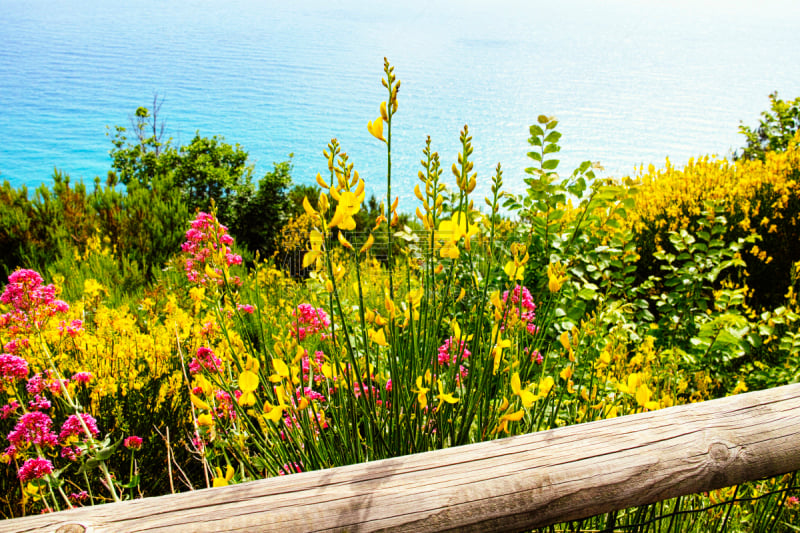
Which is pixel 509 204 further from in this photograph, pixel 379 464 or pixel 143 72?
pixel 143 72

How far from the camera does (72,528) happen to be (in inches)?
31.8

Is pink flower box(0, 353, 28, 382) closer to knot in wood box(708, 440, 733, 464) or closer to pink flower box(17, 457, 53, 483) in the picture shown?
pink flower box(17, 457, 53, 483)

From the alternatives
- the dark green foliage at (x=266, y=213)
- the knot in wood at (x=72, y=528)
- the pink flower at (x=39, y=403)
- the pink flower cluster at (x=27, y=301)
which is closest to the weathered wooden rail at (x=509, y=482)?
the knot in wood at (x=72, y=528)

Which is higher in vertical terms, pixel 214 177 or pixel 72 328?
pixel 214 177

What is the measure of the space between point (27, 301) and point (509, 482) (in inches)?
69.9

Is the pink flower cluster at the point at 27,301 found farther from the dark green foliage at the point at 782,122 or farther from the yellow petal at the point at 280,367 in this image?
the dark green foliage at the point at 782,122

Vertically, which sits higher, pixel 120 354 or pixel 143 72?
pixel 143 72

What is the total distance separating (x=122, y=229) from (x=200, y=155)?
2237mm

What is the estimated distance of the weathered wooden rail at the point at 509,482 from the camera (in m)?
0.85

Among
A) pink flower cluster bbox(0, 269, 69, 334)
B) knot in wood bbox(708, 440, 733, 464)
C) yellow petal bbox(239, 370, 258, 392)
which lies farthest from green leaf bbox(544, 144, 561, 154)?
pink flower cluster bbox(0, 269, 69, 334)

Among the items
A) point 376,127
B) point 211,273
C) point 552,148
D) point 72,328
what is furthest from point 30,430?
point 552,148

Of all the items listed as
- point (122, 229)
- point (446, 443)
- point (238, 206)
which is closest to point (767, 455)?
point (446, 443)

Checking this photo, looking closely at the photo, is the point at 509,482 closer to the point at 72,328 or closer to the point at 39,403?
the point at 39,403

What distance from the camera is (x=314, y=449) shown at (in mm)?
1328
